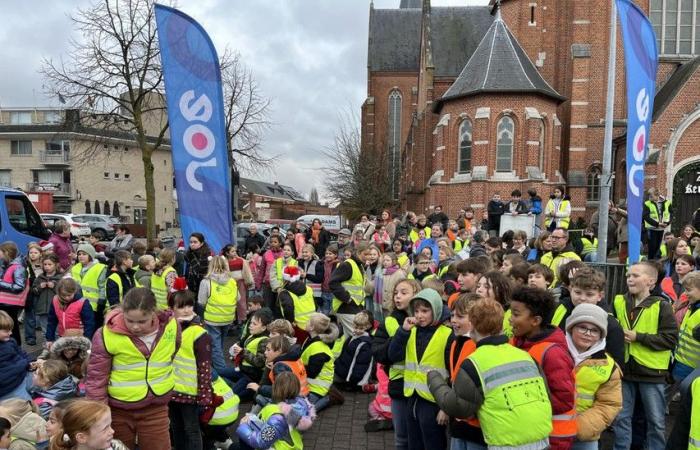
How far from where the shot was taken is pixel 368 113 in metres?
46.1

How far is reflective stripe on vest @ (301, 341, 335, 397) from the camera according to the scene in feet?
18.4

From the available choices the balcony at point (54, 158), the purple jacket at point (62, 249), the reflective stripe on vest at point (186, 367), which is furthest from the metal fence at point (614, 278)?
the balcony at point (54, 158)

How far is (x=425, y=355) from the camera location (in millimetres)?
3664

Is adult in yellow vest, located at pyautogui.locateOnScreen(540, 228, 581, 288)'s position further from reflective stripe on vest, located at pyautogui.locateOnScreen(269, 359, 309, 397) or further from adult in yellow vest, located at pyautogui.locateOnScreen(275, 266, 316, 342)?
reflective stripe on vest, located at pyautogui.locateOnScreen(269, 359, 309, 397)

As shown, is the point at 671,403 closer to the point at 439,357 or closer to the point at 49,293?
the point at 439,357

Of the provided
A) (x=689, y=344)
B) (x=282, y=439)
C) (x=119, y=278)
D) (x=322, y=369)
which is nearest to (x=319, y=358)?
(x=322, y=369)

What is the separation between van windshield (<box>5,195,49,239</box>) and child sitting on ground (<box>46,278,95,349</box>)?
281 inches

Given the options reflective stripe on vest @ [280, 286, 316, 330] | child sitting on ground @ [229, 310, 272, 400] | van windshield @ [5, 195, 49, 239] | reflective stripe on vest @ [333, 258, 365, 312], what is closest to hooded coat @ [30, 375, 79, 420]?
child sitting on ground @ [229, 310, 272, 400]

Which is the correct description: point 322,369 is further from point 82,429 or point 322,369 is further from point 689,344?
point 689,344

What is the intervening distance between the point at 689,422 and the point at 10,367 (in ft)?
15.1

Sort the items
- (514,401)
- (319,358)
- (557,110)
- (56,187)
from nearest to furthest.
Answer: (514,401), (319,358), (557,110), (56,187)

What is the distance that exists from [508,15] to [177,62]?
24430mm

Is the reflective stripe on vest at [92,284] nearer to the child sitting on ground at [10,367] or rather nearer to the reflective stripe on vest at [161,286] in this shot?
the reflective stripe on vest at [161,286]

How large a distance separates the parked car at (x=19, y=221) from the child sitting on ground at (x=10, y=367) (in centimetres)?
850
